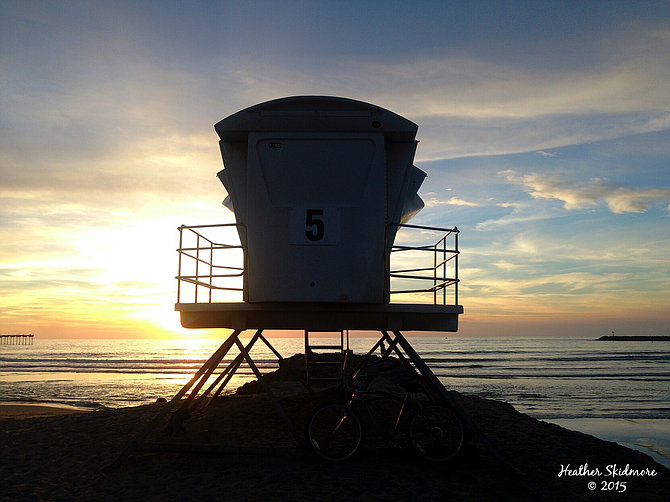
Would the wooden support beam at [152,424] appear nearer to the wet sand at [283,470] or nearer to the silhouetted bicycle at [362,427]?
the wet sand at [283,470]

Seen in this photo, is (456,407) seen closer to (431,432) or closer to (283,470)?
(431,432)

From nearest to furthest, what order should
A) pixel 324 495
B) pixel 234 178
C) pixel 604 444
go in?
pixel 324 495, pixel 234 178, pixel 604 444

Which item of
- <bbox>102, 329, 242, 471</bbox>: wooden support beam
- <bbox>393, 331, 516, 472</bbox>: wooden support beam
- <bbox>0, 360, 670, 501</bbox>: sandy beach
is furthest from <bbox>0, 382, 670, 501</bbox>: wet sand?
<bbox>393, 331, 516, 472</bbox>: wooden support beam

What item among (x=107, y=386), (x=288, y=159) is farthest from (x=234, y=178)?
(x=107, y=386)

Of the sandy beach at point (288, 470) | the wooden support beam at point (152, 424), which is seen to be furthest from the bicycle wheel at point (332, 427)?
the wooden support beam at point (152, 424)

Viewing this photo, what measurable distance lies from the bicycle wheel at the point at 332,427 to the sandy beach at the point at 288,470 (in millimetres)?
192

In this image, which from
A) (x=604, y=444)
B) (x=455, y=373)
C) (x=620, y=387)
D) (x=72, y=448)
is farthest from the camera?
(x=455, y=373)

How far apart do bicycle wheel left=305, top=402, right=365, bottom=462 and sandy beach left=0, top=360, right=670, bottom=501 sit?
192 millimetres

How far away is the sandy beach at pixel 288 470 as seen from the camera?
6.91 metres

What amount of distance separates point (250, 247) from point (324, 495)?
377cm

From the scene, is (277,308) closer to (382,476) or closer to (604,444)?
(382,476)

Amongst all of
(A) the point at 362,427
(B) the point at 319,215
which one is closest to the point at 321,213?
(B) the point at 319,215

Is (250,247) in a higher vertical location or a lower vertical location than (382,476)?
higher

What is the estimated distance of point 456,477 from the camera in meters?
7.54
